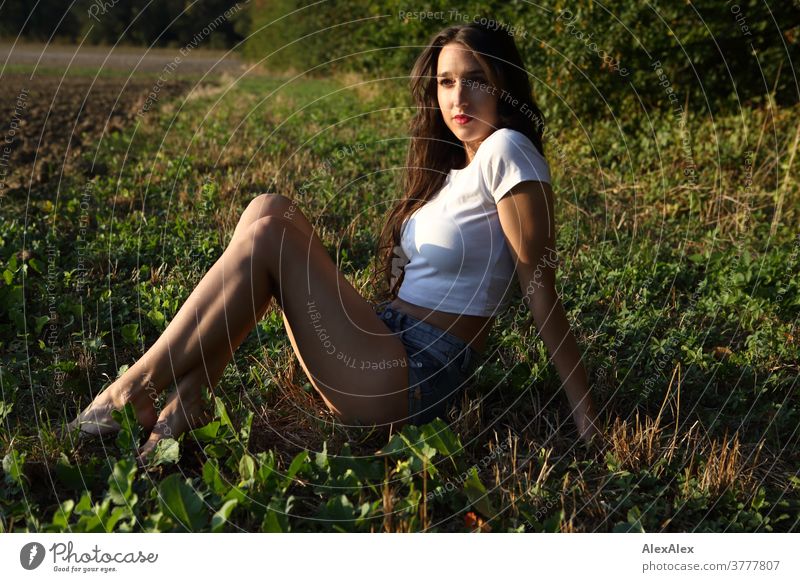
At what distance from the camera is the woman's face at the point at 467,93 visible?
8.59ft

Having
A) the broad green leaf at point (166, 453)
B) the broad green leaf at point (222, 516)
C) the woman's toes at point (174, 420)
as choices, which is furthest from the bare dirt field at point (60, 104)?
the broad green leaf at point (222, 516)

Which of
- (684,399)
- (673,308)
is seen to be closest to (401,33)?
(673,308)

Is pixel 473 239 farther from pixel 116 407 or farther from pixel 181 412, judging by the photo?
pixel 116 407

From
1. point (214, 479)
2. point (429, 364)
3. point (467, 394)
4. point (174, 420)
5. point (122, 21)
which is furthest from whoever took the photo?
point (122, 21)

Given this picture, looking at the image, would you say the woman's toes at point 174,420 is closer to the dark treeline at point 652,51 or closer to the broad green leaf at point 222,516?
the broad green leaf at point 222,516

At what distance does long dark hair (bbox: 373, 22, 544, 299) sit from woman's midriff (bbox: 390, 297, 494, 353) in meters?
0.33

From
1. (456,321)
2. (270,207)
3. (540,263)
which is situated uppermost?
(270,207)

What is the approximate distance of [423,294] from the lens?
8.67 feet

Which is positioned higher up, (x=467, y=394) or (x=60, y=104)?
(x=60, y=104)

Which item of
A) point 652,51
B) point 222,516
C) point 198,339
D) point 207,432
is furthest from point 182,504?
point 652,51

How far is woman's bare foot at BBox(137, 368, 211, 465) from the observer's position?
8.07 ft

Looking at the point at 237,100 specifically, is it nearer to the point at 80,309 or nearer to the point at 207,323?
the point at 80,309

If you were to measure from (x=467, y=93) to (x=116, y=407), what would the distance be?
1.52 meters
